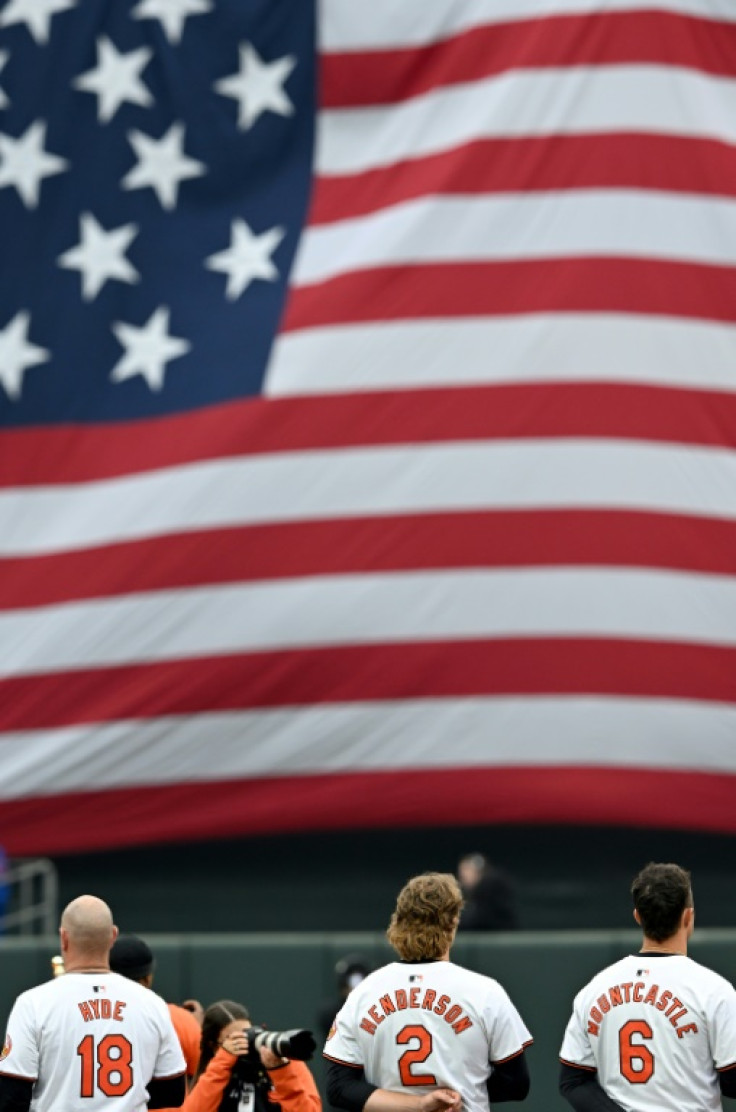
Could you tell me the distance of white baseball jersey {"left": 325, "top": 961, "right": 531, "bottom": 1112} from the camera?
4566mm

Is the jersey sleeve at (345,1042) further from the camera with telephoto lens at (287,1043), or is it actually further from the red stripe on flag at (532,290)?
the red stripe on flag at (532,290)

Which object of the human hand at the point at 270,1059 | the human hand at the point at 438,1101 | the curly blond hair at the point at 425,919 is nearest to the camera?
the human hand at the point at 438,1101

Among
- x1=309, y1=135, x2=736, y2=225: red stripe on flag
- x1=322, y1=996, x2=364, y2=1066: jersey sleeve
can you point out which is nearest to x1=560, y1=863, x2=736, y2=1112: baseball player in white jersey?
x1=322, y1=996, x2=364, y2=1066: jersey sleeve

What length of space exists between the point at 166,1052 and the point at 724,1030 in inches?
52.9

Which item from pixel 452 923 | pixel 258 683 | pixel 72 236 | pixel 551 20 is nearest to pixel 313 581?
pixel 258 683

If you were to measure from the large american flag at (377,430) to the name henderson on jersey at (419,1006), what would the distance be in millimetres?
5368

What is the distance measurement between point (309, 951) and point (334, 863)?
2493 mm

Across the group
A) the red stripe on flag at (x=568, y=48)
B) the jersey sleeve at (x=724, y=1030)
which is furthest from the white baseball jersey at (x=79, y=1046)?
the red stripe on flag at (x=568, y=48)

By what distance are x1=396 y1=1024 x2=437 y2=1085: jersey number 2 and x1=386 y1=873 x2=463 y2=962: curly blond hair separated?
17 centimetres

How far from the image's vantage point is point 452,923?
4.66 meters

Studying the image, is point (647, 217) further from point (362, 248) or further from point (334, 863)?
point (334, 863)

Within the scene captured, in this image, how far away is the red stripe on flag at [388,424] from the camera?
401 inches

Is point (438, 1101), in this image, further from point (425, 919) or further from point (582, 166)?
point (582, 166)

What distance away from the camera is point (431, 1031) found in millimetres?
4566
